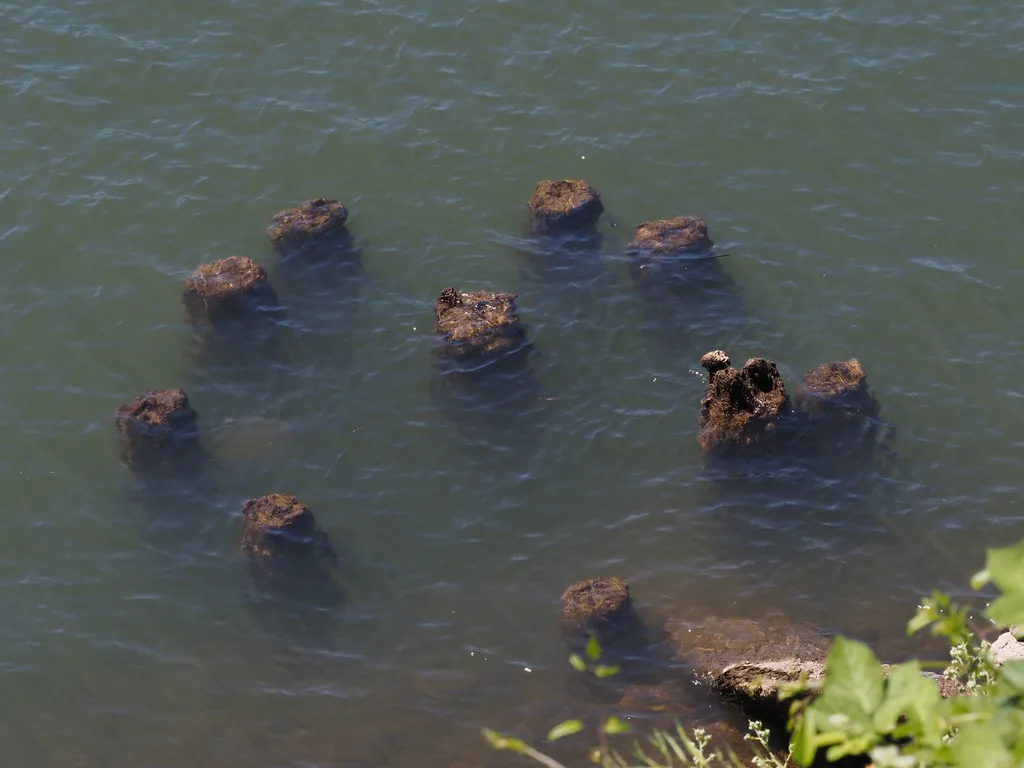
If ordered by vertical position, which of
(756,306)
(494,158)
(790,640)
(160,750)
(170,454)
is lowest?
(160,750)

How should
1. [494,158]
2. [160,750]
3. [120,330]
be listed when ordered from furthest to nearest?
[494,158] < [120,330] < [160,750]

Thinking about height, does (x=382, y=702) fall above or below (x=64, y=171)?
below

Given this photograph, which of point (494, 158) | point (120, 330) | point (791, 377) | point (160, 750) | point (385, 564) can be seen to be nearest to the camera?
point (160, 750)

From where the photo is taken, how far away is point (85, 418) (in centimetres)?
1942

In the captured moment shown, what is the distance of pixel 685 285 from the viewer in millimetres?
20500

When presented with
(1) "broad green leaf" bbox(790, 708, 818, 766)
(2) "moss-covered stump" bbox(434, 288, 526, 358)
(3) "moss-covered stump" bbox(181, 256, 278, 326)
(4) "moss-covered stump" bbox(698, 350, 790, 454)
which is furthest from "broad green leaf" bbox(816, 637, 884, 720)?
(3) "moss-covered stump" bbox(181, 256, 278, 326)

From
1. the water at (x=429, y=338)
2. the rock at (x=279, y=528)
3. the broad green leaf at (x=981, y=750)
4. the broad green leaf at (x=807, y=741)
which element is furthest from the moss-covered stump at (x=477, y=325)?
the broad green leaf at (x=981, y=750)

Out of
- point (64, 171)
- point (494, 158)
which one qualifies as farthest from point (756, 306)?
point (64, 171)

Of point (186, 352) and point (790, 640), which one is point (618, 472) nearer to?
point (790, 640)

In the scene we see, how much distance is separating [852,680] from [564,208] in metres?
17.4

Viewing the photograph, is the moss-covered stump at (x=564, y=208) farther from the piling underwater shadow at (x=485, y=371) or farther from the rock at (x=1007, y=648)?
the rock at (x=1007, y=648)

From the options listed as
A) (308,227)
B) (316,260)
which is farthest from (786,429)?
(308,227)

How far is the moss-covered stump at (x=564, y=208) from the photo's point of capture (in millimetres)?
21328

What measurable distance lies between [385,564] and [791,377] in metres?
7.60
